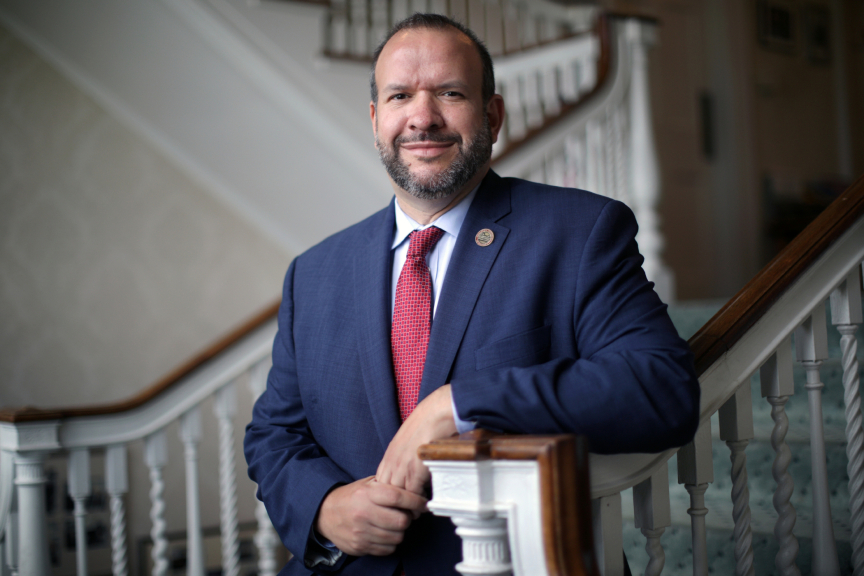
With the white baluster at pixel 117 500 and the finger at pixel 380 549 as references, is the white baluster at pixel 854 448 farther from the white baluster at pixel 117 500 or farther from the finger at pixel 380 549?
the white baluster at pixel 117 500

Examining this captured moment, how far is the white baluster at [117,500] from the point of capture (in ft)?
6.02

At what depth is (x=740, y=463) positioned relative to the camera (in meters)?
1.19

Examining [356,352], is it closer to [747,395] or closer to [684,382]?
[684,382]

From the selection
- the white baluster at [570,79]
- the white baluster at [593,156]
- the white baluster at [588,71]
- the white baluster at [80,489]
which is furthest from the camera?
the white baluster at [570,79]

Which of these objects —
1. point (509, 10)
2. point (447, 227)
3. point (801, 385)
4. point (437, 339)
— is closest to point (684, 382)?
point (437, 339)

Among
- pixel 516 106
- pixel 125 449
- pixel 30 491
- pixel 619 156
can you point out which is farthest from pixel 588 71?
pixel 30 491

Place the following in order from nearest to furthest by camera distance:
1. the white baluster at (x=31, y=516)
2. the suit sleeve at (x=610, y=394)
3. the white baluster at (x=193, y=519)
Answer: the suit sleeve at (x=610, y=394), the white baluster at (x=31, y=516), the white baluster at (x=193, y=519)

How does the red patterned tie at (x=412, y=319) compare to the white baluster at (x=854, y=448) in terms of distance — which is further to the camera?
the white baluster at (x=854, y=448)

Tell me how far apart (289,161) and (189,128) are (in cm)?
49

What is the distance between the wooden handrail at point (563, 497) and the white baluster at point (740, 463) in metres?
0.53

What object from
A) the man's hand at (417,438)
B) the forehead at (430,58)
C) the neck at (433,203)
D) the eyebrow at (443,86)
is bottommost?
the man's hand at (417,438)

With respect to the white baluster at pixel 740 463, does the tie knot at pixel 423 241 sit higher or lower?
higher


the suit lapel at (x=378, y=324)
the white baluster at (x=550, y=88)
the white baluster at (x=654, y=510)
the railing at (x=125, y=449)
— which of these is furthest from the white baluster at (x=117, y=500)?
the white baluster at (x=550, y=88)

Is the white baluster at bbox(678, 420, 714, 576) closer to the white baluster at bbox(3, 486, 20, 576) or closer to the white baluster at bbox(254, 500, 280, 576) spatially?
the white baluster at bbox(254, 500, 280, 576)
